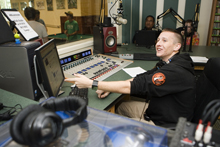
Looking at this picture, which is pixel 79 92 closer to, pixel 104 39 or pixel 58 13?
pixel 104 39

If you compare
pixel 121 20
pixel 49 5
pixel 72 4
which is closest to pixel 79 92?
pixel 121 20

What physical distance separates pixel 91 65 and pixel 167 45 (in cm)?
80

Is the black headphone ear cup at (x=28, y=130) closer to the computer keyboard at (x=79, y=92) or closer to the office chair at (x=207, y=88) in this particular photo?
the computer keyboard at (x=79, y=92)

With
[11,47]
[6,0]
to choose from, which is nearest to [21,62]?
[11,47]

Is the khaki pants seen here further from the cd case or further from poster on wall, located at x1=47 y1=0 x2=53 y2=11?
poster on wall, located at x1=47 y1=0 x2=53 y2=11

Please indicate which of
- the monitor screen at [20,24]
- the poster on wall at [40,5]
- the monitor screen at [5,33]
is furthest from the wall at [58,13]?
the monitor screen at [5,33]

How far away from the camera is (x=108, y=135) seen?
0.51 m

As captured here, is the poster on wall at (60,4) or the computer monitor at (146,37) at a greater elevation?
the poster on wall at (60,4)

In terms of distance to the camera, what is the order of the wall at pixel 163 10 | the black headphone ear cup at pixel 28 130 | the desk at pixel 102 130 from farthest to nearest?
the wall at pixel 163 10 < the desk at pixel 102 130 < the black headphone ear cup at pixel 28 130

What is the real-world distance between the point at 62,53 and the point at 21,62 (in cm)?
107

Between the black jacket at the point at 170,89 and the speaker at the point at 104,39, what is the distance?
1.23m

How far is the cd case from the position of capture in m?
0.48

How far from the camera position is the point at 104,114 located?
1.95 ft

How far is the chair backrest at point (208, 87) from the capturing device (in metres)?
1.20
